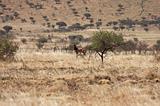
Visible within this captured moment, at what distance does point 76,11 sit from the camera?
93188 millimetres

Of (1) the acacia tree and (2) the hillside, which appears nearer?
(1) the acacia tree

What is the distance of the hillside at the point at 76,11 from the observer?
8825cm

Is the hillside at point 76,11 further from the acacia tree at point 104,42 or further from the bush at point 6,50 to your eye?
the acacia tree at point 104,42

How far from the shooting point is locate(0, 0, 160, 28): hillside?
88250 millimetres

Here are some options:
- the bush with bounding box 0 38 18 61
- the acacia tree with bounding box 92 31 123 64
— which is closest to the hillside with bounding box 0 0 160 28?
the bush with bounding box 0 38 18 61

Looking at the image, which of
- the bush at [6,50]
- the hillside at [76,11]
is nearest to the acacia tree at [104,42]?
the bush at [6,50]

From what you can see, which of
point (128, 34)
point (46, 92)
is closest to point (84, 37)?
point (128, 34)

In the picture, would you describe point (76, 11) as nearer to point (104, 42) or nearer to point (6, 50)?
point (6, 50)

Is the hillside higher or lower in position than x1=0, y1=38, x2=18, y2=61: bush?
lower

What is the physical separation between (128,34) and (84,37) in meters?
7.71

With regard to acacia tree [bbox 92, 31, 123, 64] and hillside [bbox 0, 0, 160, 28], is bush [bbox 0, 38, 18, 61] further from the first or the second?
hillside [bbox 0, 0, 160, 28]

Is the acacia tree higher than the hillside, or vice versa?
the acacia tree

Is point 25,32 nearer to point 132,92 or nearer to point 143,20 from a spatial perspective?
point 143,20

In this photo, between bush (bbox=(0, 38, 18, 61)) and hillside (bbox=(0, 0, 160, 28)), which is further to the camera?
hillside (bbox=(0, 0, 160, 28))
